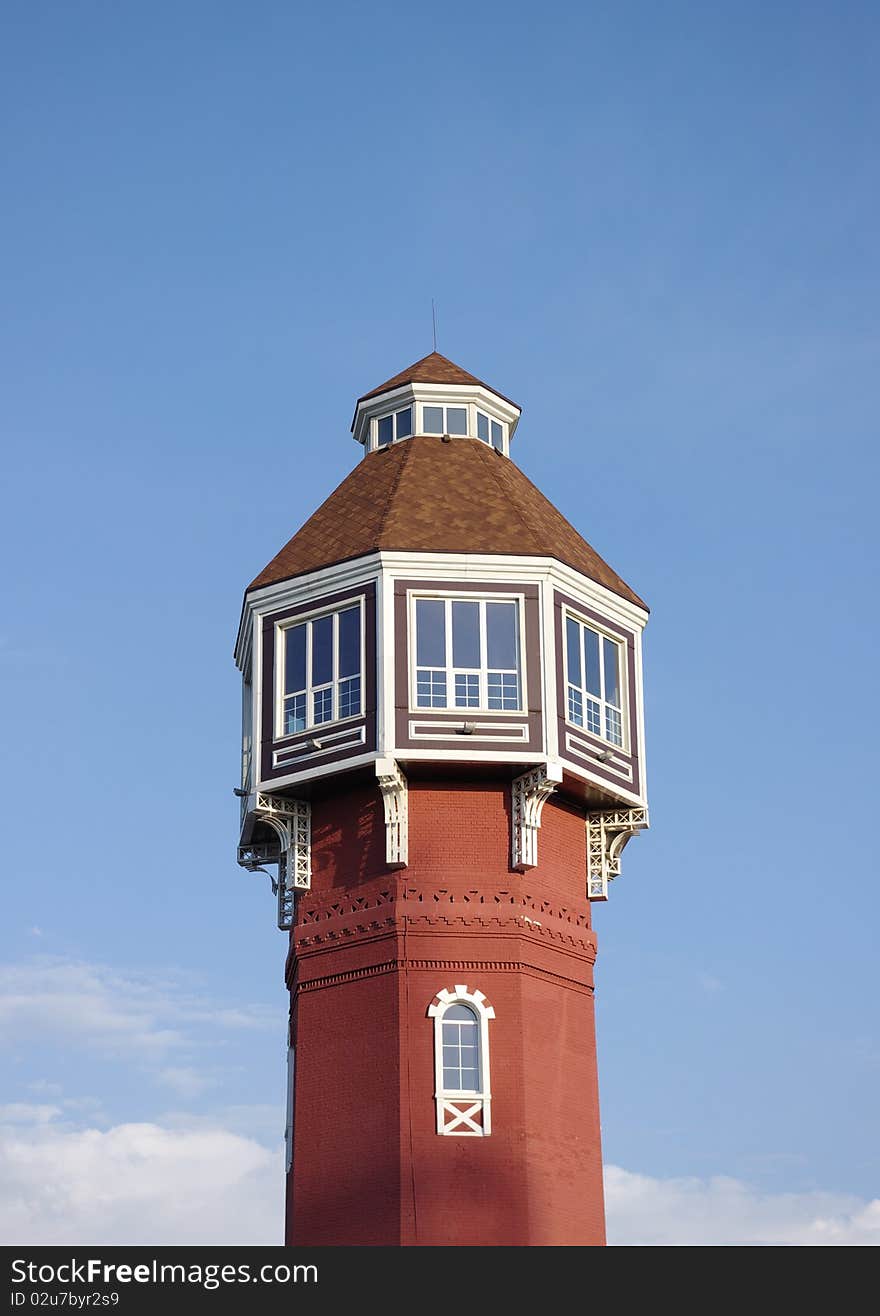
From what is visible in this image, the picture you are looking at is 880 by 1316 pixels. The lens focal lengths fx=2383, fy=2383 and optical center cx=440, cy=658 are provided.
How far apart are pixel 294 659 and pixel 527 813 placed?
5.24 m

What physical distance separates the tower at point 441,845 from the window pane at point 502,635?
0.04m

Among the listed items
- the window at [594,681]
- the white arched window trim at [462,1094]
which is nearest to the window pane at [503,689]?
the window at [594,681]

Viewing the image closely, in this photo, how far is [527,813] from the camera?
41.7 m

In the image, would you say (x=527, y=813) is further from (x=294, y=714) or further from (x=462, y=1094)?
(x=462, y=1094)

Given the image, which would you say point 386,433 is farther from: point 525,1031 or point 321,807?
point 525,1031

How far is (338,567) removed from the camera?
42812 mm

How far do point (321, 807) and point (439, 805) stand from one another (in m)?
2.46

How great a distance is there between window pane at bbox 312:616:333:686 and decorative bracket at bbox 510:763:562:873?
3.91 m

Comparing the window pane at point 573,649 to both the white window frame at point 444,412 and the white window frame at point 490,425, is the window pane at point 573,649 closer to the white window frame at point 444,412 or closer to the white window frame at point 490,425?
the white window frame at point 490,425

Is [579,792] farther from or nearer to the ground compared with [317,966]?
farther from the ground

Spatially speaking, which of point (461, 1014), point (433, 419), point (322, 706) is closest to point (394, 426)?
point (433, 419)

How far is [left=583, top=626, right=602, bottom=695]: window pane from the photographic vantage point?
143 ft
